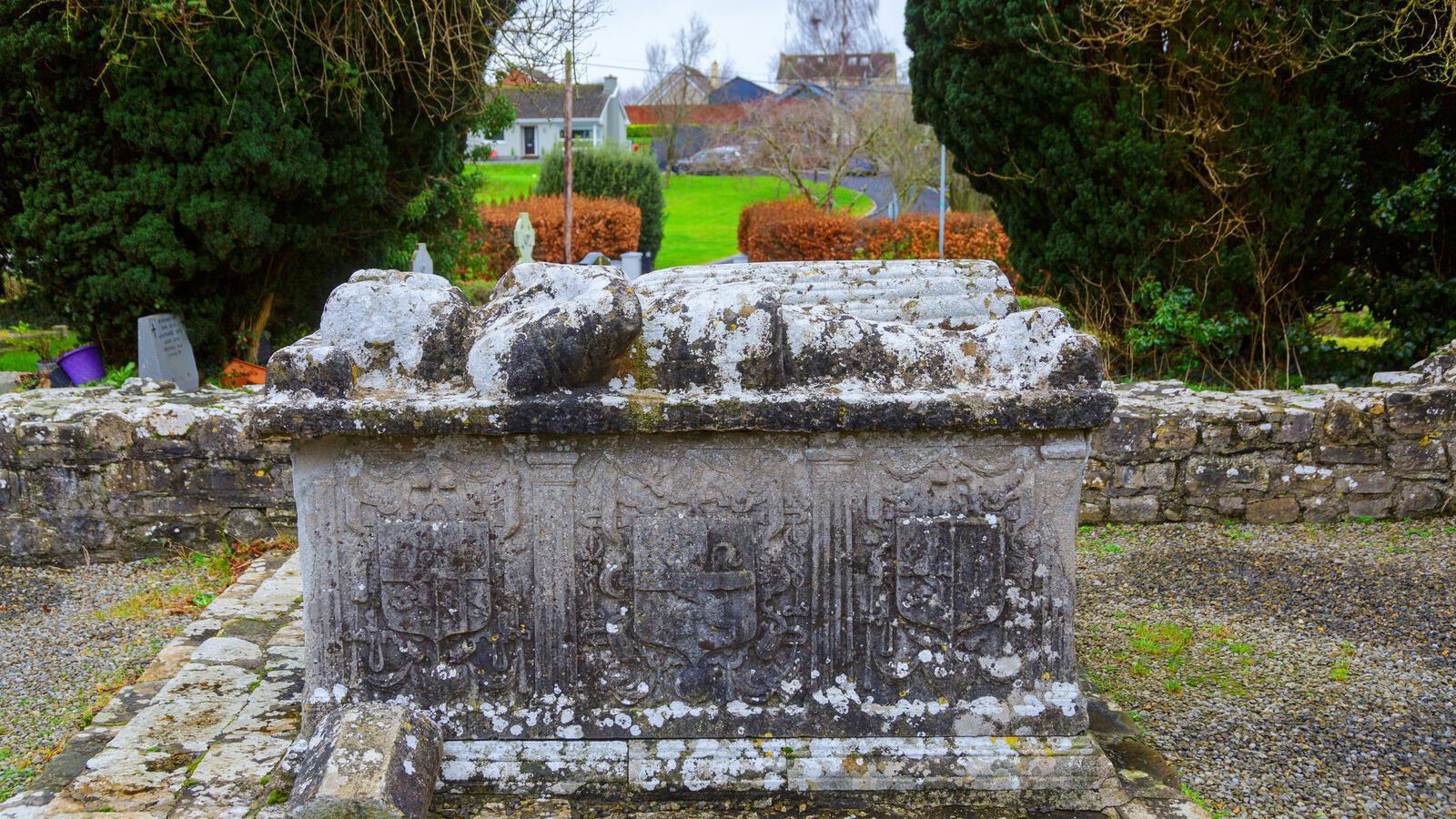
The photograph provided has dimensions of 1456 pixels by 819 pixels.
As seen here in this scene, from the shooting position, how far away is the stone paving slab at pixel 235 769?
8.64 ft

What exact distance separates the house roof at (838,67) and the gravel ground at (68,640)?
30.7 meters

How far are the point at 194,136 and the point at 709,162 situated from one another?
123 feet

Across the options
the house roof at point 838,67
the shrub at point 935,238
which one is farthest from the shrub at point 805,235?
the house roof at point 838,67

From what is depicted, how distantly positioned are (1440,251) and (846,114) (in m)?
22.5

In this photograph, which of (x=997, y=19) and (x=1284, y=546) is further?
(x=997, y=19)

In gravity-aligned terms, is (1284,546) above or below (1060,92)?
below

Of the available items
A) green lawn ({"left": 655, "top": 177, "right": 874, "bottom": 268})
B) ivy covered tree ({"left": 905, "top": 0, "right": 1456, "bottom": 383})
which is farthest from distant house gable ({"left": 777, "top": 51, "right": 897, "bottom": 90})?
ivy covered tree ({"left": 905, "top": 0, "right": 1456, "bottom": 383})

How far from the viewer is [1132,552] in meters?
5.19

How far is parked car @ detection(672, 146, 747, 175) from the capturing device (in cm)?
4025

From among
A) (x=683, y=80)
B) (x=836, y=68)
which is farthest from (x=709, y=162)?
(x=836, y=68)

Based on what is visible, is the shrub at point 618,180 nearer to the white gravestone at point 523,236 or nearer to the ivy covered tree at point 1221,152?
the white gravestone at point 523,236

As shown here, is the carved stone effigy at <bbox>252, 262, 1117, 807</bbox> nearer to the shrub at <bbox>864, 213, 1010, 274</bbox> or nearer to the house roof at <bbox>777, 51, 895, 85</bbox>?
the shrub at <bbox>864, 213, 1010, 274</bbox>

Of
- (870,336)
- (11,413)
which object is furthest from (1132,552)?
(11,413)

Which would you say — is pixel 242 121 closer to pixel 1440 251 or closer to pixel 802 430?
pixel 802 430
